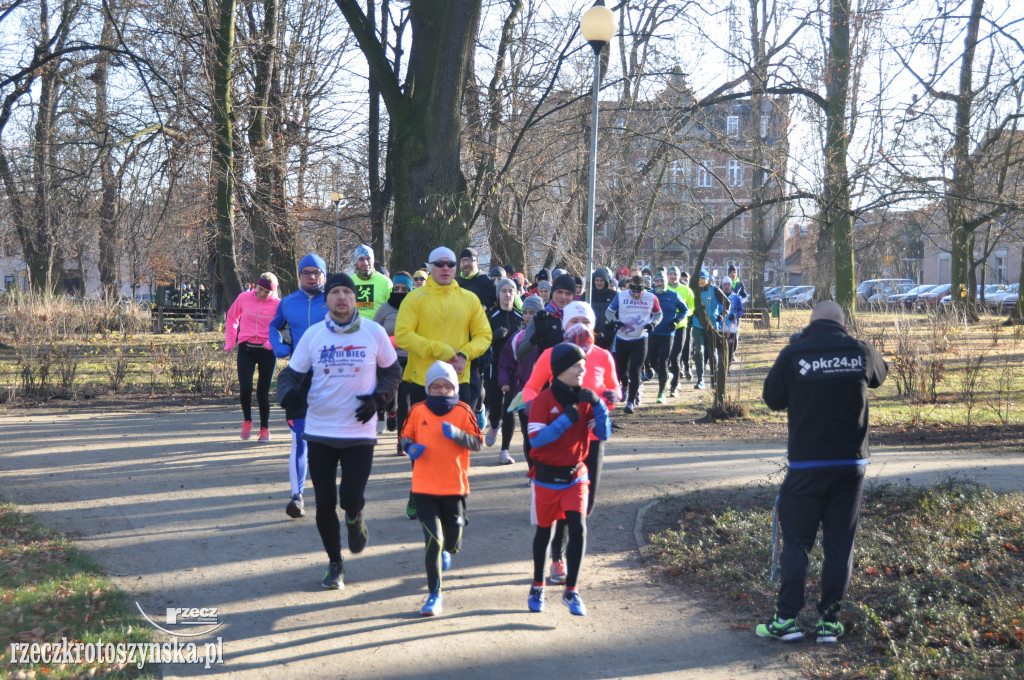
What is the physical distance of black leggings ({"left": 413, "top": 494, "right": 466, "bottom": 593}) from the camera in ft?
17.9

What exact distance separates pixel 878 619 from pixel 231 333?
793 cm

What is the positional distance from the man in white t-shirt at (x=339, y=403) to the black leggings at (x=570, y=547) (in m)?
1.20

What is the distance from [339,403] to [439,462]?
2.64ft

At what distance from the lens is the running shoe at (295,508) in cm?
728

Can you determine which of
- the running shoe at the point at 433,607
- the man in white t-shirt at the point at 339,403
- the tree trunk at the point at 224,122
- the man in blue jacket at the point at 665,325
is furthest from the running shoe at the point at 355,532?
the tree trunk at the point at 224,122

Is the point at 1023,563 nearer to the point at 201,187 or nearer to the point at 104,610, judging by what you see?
the point at 104,610

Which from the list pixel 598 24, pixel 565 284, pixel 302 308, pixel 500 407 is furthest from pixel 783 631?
pixel 598 24

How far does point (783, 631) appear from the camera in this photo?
511cm

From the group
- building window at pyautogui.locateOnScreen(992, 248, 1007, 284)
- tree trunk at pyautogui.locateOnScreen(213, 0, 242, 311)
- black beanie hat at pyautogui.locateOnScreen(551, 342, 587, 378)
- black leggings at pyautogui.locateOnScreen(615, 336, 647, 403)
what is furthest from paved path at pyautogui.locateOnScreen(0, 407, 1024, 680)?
building window at pyautogui.locateOnScreen(992, 248, 1007, 284)

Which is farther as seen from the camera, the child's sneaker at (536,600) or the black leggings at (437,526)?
the child's sneaker at (536,600)

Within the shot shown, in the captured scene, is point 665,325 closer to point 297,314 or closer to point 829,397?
point 297,314

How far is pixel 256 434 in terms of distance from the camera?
11.7 m

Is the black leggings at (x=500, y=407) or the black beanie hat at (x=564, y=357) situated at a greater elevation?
the black beanie hat at (x=564, y=357)

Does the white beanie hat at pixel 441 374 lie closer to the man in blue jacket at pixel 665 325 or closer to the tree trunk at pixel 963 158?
the man in blue jacket at pixel 665 325
